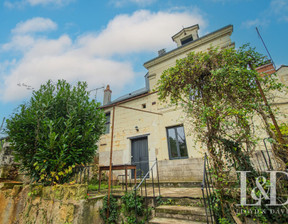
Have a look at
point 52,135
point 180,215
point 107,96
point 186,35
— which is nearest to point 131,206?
point 180,215

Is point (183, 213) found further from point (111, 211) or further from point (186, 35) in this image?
point (186, 35)

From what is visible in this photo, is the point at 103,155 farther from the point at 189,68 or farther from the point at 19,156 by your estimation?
the point at 189,68

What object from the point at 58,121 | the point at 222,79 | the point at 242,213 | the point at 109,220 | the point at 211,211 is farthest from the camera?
the point at 58,121

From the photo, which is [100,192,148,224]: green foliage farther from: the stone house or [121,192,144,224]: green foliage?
the stone house

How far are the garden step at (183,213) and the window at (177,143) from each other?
3.67 m

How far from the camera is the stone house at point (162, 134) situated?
20.8ft

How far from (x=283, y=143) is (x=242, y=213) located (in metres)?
1.69

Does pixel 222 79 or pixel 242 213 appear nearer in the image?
pixel 242 213

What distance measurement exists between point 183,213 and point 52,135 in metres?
3.57

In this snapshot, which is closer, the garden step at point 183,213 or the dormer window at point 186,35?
the garden step at point 183,213

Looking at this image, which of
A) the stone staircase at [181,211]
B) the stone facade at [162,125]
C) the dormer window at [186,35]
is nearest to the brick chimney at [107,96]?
the stone facade at [162,125]

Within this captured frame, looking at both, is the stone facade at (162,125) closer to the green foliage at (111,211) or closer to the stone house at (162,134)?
the stone house at (162,134)

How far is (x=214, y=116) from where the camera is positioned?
304 cm

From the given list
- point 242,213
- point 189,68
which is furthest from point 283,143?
point 189,68
